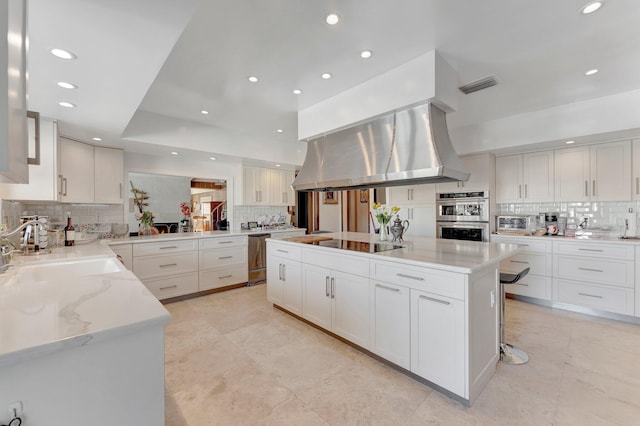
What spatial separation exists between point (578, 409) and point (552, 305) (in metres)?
2.20

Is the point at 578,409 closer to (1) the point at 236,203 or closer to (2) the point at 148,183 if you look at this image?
(1) the point at 236,203

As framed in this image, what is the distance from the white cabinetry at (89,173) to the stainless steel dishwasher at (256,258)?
194 centimetres

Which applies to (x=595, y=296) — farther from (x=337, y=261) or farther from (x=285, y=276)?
(x=285, y=276)

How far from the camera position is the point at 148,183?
14.1 ft

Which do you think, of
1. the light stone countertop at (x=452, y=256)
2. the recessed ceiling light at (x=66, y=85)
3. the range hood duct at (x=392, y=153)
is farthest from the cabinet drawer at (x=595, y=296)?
the recessed ceiling light at (x=66, y=85)

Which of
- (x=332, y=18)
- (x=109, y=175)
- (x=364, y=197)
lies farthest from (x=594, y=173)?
(x=109, y=175)

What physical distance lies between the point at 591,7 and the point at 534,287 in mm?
3186

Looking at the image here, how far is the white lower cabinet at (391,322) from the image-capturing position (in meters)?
2.02

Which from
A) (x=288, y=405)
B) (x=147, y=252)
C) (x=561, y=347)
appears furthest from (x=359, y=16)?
(x=147, y=252)

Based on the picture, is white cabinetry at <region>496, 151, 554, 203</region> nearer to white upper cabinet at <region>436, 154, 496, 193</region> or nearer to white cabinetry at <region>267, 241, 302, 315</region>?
white upper cabinet at <region>436, 154, 496, 193</region>

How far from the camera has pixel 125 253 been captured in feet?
11.1

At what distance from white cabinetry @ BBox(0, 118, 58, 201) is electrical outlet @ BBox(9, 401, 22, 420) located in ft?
8.99

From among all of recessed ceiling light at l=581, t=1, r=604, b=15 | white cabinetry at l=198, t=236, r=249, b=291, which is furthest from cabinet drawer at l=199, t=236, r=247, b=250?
recessed ceiling light at l=581, t=1, r=604, b=15

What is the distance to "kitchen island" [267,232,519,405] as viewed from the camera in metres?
1.74
